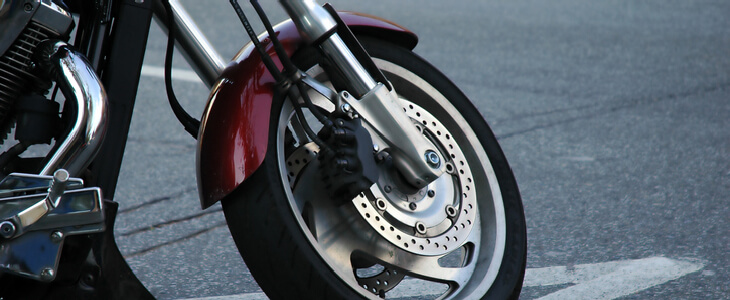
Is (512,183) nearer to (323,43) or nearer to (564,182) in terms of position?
(323,43)

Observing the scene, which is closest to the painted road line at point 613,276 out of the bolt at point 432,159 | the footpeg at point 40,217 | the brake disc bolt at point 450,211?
the brake disc bolt at point 450,211

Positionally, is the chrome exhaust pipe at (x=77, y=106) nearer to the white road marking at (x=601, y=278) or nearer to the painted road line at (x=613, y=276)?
the white road marking at (x=601, y=278)

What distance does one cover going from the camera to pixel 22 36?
1.90 metres

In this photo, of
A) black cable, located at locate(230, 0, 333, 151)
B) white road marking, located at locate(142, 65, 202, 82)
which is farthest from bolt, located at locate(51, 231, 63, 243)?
white road marking, located at locate(142, 65, 202, 82)

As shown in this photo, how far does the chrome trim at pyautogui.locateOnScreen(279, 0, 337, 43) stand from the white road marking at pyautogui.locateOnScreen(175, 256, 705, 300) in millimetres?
1015

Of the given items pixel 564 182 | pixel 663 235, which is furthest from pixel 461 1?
pixel 663 235

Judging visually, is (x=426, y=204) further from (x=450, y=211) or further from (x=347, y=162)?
(x=347, y=162)

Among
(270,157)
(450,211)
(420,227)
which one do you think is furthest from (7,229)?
(450,211)

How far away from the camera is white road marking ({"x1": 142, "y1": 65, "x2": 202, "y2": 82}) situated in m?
6.08

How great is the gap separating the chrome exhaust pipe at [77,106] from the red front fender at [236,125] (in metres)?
0.23

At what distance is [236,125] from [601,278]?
152 cm

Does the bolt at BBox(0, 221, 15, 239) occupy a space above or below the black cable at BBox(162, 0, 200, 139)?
below

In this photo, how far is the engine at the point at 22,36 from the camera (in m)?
1.87

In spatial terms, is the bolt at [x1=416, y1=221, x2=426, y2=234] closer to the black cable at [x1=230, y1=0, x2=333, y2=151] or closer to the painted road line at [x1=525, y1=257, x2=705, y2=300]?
the black cable at [x1=230, y1=0, x2=333, y2=151]
